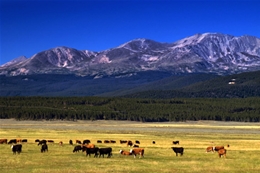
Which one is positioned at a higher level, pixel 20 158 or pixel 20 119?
pixel 20 119

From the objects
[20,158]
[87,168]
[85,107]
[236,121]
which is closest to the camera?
[87,168]

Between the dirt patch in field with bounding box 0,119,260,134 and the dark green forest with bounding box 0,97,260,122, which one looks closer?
the dirt patch in field with bounding box 0,119,260,134

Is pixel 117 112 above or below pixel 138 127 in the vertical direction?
above

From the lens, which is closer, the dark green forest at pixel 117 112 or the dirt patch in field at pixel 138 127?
the dirt patch in field at pixel 138 127

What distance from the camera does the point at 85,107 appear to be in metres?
190

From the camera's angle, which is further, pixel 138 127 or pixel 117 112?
pixel 117 112

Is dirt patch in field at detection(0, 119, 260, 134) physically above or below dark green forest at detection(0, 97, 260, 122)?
below

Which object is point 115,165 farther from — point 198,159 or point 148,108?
point 148,108

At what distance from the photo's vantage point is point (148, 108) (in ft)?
644

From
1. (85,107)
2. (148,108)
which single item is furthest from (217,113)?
(85,107)

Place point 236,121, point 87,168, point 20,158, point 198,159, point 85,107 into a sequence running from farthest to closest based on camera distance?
point 85,107
point 236,121
point 198,159
point 20,158
point 87,168

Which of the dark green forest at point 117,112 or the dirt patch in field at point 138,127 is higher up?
the dark green forest at point 117,112

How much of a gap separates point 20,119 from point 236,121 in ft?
278

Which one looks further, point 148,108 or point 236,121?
point 148,108
